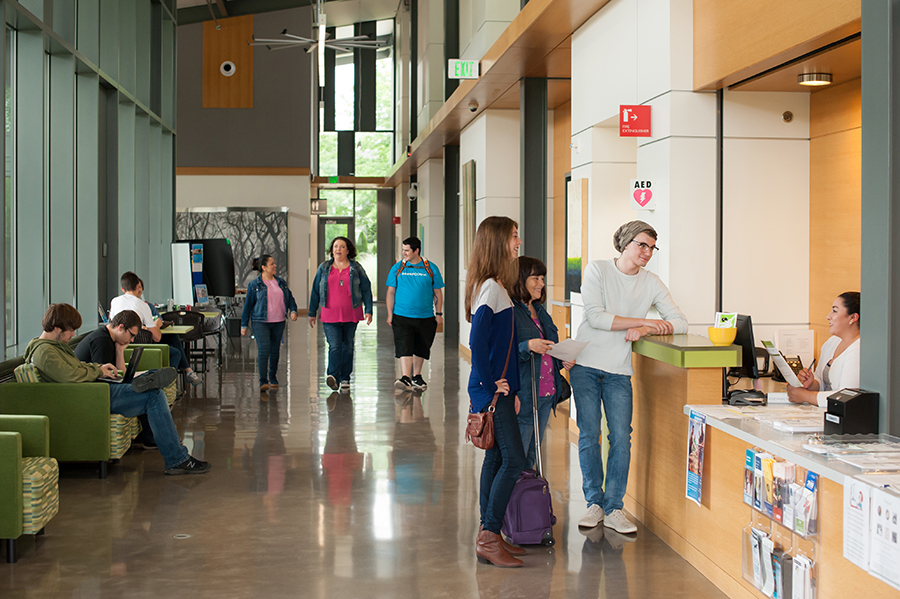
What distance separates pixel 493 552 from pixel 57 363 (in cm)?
312

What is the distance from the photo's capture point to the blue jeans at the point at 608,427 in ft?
14.4

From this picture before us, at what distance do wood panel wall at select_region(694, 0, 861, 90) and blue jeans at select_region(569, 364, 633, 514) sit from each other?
1.92 metres

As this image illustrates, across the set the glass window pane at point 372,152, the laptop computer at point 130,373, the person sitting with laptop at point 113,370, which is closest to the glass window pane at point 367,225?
the glass window pane at point 372,152

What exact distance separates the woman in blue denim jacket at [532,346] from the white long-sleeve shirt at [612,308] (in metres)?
0.18

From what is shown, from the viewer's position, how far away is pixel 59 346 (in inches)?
208

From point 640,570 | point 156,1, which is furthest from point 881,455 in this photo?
point 156,1

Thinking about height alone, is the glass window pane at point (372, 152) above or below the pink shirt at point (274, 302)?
above

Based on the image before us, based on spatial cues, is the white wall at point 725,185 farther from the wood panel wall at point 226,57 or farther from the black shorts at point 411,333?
the wood panel wall at point 226,57

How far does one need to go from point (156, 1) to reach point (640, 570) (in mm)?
11364

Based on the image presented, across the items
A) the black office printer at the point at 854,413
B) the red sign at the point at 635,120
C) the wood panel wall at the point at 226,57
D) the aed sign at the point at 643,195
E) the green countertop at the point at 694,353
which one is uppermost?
the wood panel wall at the point at 226,57

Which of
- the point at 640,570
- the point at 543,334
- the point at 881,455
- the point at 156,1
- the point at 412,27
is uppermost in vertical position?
the point at 412,27

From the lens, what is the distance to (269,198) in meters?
20.9

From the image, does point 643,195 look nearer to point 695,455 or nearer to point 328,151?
point 695,455

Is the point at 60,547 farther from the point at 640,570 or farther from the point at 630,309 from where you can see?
the point at 630,309
